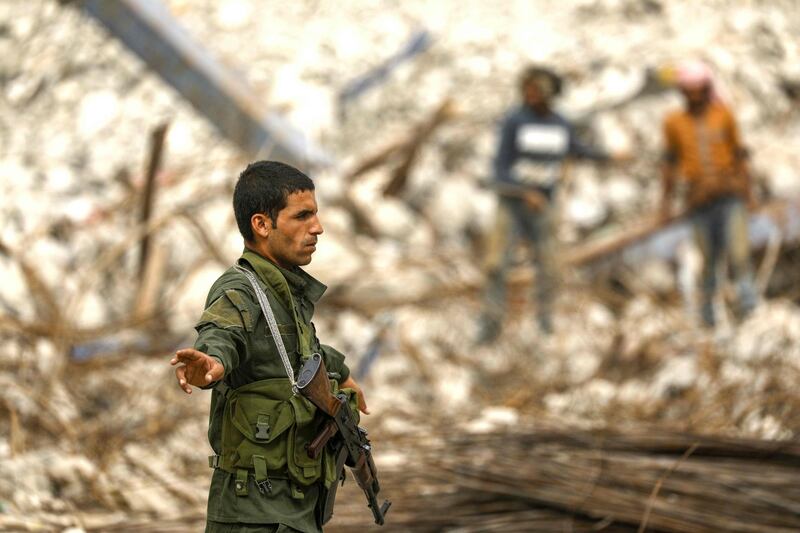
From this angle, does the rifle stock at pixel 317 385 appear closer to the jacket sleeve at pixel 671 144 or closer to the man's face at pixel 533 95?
the man's face at pixel 533 95

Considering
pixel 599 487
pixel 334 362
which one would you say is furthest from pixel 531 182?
pixel 334 362

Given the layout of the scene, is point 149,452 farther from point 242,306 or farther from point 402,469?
point 242,306

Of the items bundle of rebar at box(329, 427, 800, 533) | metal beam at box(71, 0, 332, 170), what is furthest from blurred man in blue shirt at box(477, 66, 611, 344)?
bundle of rebar at box(329, 427, 800, 533)

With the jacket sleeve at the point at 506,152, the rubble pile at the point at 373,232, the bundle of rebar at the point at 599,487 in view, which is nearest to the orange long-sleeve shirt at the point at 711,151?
the rubble pile at the point at 373,232

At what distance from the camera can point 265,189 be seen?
2.39 meters

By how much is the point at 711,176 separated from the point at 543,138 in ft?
3.26

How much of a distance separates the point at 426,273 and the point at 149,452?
2.73 metres

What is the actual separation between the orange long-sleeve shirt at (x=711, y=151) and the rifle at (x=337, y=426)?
17.0 ft

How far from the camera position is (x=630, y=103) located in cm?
920

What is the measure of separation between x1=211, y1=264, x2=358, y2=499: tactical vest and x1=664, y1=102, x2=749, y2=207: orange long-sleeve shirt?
536cm

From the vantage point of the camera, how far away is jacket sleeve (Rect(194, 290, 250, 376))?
2189 mm

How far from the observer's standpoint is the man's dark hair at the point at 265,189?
2389 millimetres

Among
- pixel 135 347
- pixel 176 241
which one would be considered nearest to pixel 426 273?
pixel 176 241

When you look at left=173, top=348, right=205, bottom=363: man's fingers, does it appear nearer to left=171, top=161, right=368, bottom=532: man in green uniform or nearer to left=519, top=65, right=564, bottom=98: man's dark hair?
left=171, top=161, right=368, bottom=532: man in green uniform
